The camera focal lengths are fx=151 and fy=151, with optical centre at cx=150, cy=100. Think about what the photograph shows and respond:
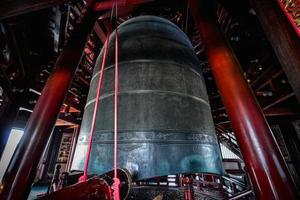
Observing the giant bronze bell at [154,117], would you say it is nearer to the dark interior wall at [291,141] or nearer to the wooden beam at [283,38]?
the wooden beam at [283,38]

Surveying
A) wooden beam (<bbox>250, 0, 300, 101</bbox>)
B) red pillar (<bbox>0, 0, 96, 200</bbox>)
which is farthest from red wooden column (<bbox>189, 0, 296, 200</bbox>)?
red pillar (<bbox>0, 0, 96, 200</bbox>)

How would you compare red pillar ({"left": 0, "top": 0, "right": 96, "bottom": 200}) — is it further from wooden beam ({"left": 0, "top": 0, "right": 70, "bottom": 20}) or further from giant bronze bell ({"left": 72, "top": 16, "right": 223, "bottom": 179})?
wooden beam ({"left": 0, "top": 0, "right": 70, "bottom": 20})

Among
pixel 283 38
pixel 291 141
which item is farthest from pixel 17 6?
pixel 291 141

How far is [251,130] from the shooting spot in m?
0.98

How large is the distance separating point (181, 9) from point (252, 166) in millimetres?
3951

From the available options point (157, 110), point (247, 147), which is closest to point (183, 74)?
point (157, 110)

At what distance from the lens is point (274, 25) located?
1085mm

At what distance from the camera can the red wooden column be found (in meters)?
0.84

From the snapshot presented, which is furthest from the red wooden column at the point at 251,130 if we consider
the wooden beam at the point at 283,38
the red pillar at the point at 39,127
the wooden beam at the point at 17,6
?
the wooden beam at the point at 17,6

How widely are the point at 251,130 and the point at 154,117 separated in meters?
0.69

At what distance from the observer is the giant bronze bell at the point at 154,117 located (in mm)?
1152

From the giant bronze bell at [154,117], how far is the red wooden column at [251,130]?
0.32 meters

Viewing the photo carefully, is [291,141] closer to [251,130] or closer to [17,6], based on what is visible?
[251,130]

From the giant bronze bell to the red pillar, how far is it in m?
0.31
